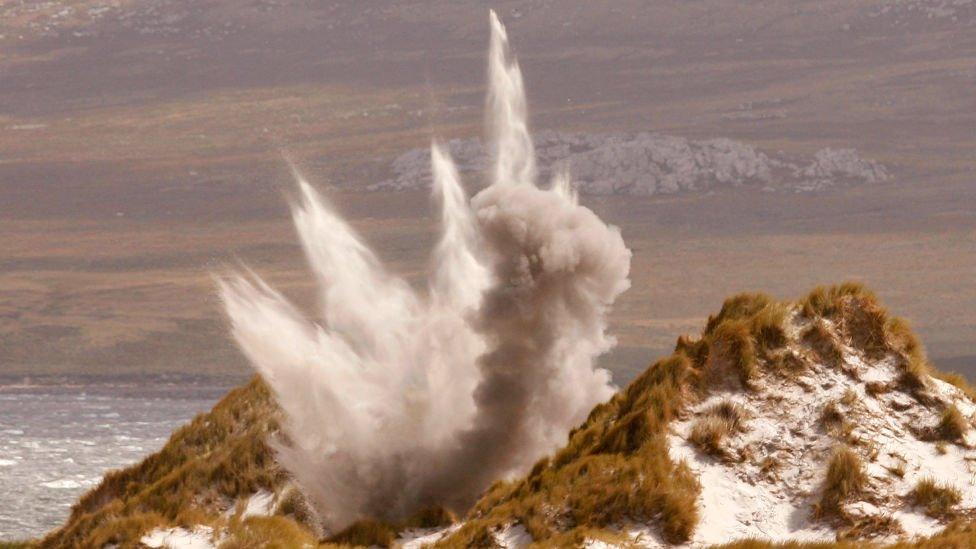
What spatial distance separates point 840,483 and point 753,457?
130cm

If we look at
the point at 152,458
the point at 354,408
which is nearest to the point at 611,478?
the point at 354,408

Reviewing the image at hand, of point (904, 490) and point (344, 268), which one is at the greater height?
point (344, 268)

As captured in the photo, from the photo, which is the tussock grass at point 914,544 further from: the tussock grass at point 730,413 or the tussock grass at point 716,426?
the tussock grass at point 730,413

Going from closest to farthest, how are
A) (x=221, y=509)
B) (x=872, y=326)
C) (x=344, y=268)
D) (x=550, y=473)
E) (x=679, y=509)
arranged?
1. (x=679, y=509)
2. (x=550, y=473)
3. (x=872, y=326)
4. (x=221, y=509)
5. (x=344, y=268)

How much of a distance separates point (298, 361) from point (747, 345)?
12.2 meters

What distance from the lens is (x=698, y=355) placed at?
2519 cm

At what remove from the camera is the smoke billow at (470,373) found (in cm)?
3128

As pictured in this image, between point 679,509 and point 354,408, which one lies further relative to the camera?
point 354,408

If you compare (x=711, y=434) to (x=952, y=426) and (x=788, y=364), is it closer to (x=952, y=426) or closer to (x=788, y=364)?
(x=788, y=364)

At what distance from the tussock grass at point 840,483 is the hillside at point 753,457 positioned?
0.02m

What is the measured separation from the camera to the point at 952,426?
24.6m

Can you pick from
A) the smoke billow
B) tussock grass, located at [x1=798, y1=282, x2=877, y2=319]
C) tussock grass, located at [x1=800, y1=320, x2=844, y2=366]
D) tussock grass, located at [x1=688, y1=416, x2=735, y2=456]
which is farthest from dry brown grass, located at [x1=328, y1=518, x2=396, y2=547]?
tussock grass, located at [x1=798, y1=282, x2=877, y2=319]

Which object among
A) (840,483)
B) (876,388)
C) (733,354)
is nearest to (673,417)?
(733,354)

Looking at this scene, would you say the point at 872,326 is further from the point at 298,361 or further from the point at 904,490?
the point at 298,361
